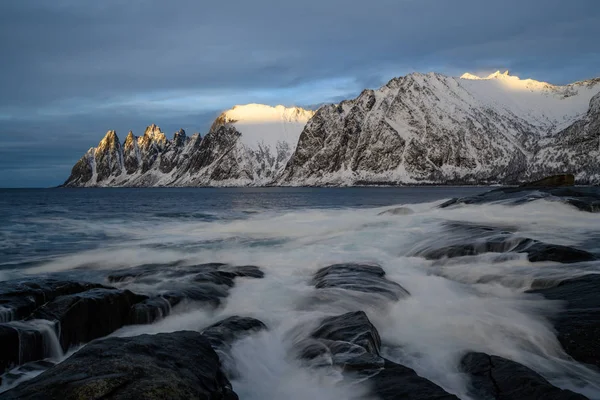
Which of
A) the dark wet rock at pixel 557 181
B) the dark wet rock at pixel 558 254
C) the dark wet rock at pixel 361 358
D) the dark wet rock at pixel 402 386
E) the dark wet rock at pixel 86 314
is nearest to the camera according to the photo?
the dark wet rock at pixel 402 386

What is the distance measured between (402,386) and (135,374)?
352 centimetres

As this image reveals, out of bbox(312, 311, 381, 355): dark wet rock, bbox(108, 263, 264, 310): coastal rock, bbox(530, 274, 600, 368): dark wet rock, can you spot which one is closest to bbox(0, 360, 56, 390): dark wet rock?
bbox(108, 263, 264, 310): coastal rock

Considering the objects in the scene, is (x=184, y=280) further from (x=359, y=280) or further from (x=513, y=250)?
(x=513, y=250)

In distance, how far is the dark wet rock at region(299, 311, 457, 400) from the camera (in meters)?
5.82

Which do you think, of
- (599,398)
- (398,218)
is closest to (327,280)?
(599,398)

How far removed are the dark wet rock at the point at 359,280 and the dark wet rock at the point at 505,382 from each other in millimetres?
4103

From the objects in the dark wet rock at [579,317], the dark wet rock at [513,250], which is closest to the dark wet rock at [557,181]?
the dark wet rock at [513,250]

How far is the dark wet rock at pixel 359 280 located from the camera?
11500mm

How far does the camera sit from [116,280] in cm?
1329

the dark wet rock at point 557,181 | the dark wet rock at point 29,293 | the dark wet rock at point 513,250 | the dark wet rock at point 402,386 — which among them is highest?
the dark wet rock at point 557,181

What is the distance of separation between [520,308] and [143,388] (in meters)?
8.51

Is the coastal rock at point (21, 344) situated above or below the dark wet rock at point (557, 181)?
below

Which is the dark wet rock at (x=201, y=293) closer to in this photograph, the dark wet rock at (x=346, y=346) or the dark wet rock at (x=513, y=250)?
the dark wet rock at (x=346, y=346)

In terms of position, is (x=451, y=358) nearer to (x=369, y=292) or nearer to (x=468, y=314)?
(x=468, y=314)
